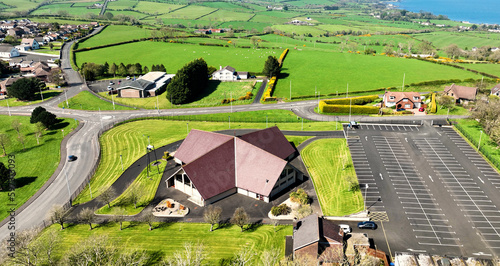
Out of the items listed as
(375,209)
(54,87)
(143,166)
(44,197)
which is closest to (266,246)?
(375,209)

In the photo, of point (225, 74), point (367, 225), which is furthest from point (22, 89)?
point (367, 225)

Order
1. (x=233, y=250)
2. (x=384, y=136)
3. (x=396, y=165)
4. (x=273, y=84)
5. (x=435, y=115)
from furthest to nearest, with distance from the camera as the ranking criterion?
(x=273, y=84)
(x=435, y=115)
(x=384, y=136)
(x=396, y=165)
(x=233, y=250)

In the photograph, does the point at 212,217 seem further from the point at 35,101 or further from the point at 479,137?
the point at 35,101

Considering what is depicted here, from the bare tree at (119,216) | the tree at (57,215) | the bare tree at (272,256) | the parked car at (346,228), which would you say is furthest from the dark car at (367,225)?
the tree at (57,215)

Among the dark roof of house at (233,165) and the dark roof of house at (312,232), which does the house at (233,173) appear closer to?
the dark roof of house at (233,165)

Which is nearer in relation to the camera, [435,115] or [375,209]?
[375,209]

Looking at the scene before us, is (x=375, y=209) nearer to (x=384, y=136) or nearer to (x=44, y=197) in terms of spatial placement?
(x=384, y=136)

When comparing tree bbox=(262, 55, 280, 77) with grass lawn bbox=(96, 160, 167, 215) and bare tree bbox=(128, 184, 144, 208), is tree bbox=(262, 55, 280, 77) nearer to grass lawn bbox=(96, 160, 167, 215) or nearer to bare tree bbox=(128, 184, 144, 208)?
grass lawn bbox=(96, 160, 167, 215)

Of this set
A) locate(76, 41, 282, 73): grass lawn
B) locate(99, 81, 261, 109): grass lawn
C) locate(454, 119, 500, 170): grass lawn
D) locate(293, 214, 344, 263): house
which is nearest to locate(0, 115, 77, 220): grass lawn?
locate(99, 81, 261, 109): grass lawn
